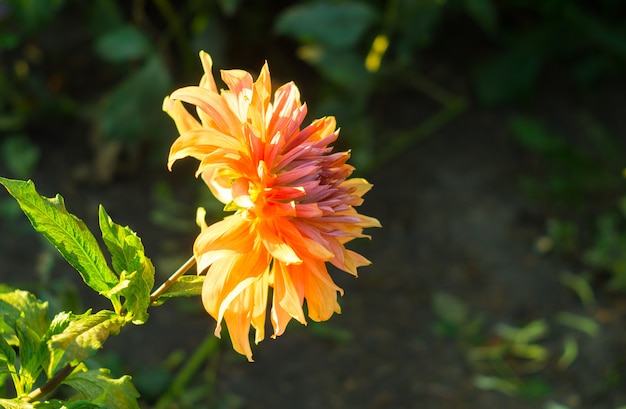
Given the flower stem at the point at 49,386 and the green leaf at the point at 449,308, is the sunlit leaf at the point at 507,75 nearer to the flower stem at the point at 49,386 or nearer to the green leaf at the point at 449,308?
the green leaf at the point at 449,308

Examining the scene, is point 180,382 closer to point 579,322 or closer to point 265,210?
point 265,210

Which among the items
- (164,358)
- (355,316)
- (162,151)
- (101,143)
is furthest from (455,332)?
(101,143)

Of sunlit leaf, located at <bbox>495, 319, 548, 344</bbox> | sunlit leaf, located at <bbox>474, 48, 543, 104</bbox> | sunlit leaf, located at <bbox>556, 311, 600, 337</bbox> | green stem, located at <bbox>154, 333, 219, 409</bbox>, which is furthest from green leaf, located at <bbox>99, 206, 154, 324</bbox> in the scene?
sunlit leaf, located at <bbox>474, 48, 543, 104</bbox>

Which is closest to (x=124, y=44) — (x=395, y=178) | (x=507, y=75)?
(x=395, y=178)

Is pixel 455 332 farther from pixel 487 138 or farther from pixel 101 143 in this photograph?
pixel 101 143

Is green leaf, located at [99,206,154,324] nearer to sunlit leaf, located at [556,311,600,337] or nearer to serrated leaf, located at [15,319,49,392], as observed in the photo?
serrated leaf, located at [15,319,49,392]

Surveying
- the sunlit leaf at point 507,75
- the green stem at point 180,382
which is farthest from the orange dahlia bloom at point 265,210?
the sunlit leaf at point 507,75
